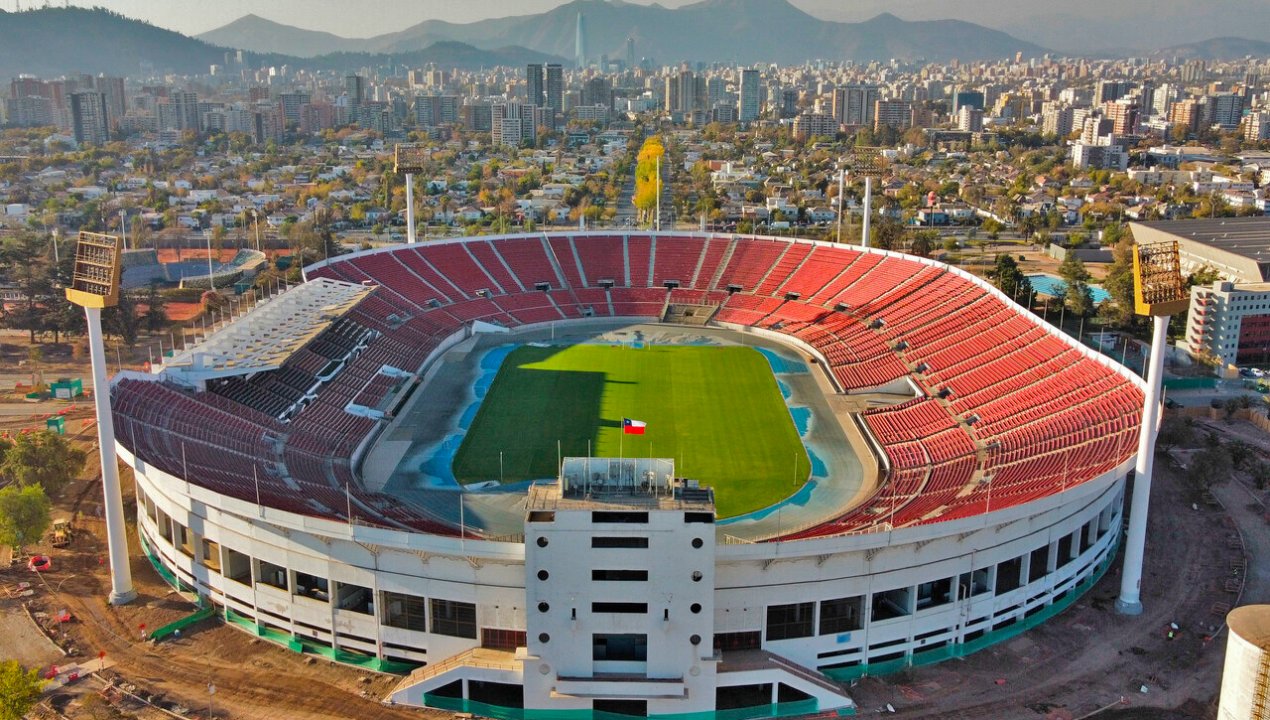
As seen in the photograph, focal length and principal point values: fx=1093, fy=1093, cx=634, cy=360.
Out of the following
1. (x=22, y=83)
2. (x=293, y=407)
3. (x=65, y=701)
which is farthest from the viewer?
(x=22, y=83)

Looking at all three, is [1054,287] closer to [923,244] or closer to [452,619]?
[923,244]

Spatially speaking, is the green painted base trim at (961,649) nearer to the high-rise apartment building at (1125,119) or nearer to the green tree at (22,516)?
the green tree at (22,516)

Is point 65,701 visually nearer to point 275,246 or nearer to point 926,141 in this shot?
point 275,246

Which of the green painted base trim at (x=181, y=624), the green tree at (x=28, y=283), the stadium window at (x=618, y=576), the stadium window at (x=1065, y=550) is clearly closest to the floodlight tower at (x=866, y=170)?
the stadium window at (x=1065, y=550)

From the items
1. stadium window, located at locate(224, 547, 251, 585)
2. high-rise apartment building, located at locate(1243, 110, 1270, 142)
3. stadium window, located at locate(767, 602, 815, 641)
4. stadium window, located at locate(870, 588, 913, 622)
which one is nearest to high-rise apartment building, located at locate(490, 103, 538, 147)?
high-rise apartment building, located at locate(1243, 110, 1270, 142)

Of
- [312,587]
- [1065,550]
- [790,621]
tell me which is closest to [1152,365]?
[1065,550]

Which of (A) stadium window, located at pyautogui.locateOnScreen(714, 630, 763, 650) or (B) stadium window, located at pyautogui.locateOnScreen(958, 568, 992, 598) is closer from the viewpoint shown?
(A) stadium window, located at pyautogui.locateOnScreen(714, 630, 763, 650)

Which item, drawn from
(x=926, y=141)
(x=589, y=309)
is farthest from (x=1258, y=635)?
(x=926, y=141)

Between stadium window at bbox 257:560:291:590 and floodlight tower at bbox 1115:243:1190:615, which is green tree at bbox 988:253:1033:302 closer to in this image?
floodlight tower at bbox 1115:243:1190:615
